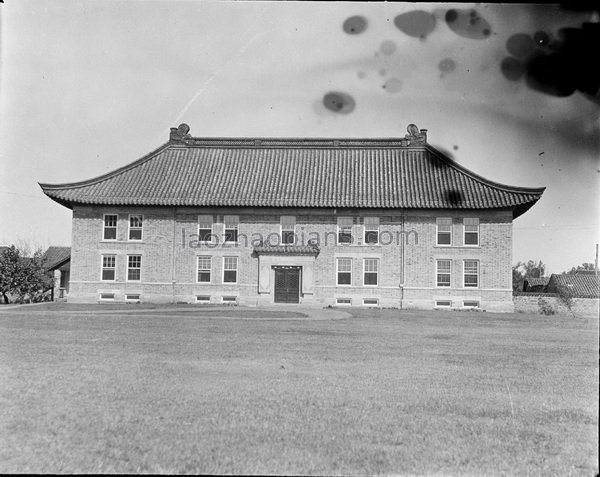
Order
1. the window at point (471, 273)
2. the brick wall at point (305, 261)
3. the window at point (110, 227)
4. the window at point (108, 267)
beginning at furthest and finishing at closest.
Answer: the window at point (110, 227), the window at point (108, 267), the window at point (471, 273), the brick wall at point (305, 261)

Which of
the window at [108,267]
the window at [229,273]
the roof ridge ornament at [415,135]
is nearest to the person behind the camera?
the window at [229,273]

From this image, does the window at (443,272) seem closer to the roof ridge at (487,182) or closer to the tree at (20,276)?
the roof ridge at (487,182)

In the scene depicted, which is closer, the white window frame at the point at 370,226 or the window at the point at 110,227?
the white window frame at the point at 370,226

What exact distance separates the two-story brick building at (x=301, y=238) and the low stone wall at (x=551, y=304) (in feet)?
3.56

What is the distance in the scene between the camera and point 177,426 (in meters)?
6.88

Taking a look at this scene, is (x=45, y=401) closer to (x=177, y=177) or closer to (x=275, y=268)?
(x=275, y=268)

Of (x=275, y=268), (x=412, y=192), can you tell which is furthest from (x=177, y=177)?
(x=412, y=192)

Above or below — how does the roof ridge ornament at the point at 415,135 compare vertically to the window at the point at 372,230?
above

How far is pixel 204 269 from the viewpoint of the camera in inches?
1391

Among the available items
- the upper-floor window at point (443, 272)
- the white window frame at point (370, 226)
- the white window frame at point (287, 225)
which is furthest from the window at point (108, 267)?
the upper-floor window at point (443, 272)

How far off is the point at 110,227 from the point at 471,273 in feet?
70.9

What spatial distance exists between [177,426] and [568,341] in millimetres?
13225

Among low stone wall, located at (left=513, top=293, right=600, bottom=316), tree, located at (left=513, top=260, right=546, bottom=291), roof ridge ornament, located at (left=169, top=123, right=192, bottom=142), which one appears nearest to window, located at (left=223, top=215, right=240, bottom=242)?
roof ridge ornament, located at (left=169, top=123, right=192, bottom=142)

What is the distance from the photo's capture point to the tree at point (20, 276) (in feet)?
119
